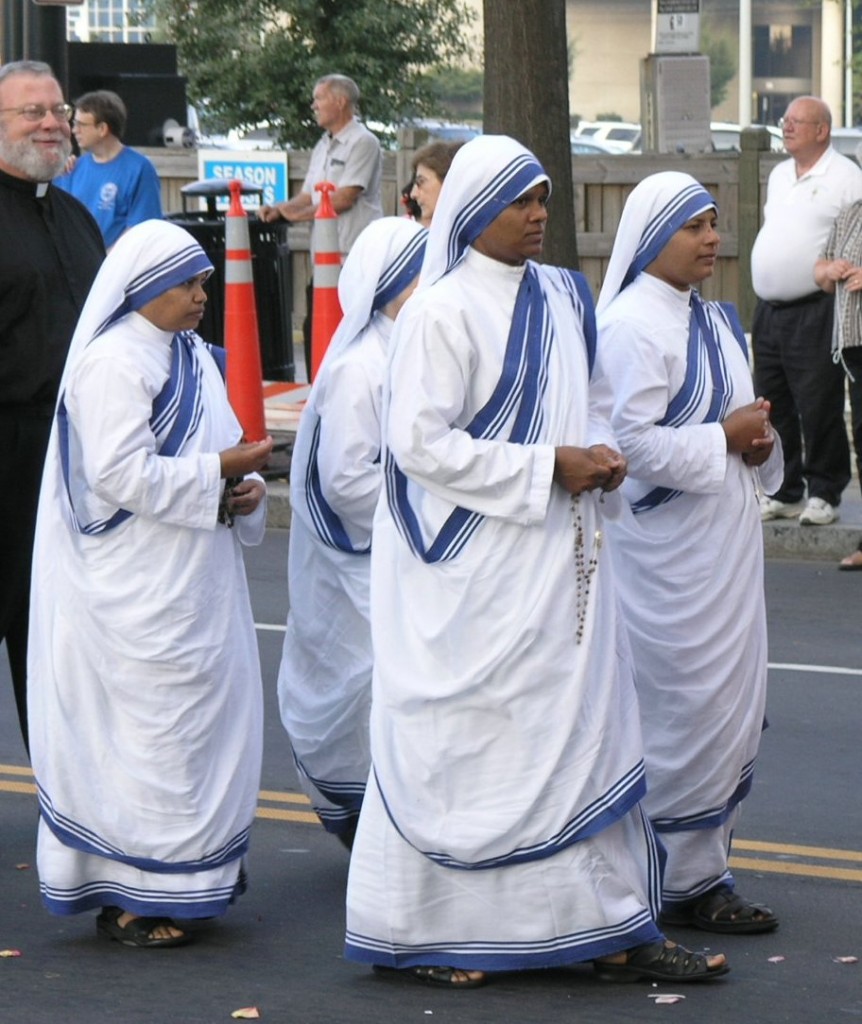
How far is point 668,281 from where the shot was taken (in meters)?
5.71

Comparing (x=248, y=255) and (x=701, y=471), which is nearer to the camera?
(x=701, y=471)

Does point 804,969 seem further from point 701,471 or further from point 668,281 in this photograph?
point 668,281

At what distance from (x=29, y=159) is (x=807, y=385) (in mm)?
5556

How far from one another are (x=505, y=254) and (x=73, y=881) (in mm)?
1852

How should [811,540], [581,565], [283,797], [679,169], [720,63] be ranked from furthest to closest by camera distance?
[720,63] → [679,169] → [811,540] → [283,797] → [581,565]

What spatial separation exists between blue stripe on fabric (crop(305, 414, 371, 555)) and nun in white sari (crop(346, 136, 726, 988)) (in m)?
0.96

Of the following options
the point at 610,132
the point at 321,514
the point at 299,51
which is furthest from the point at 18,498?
the point at 610,132

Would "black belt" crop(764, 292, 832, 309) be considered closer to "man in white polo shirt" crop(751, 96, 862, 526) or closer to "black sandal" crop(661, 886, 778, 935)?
"man in white polo shirt" crop(751, 96, 862, 526)

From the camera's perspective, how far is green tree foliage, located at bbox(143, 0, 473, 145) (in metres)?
25.0

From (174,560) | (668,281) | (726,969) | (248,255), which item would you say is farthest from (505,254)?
(248,255)

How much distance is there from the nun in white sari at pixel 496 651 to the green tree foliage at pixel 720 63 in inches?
2248

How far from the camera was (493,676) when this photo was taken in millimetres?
5000

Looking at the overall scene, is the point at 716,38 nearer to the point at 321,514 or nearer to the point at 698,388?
the point at 321,514

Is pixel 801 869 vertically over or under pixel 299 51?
under
